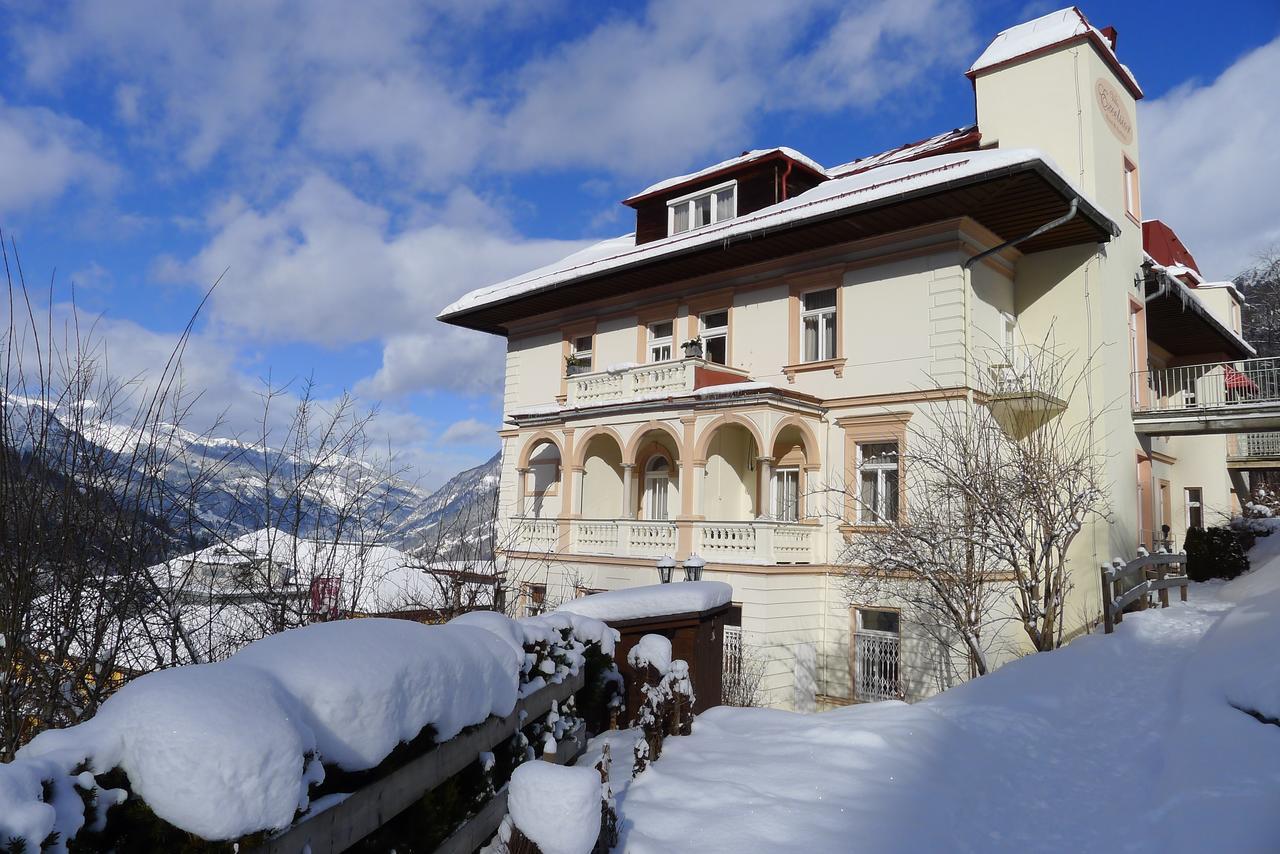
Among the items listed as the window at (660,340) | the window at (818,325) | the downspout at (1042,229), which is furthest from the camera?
the window at (660,340)

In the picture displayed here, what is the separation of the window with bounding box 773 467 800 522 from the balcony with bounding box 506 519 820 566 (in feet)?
4.06

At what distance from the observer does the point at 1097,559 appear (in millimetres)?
16969

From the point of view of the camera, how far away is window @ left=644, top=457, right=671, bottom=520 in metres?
21.1

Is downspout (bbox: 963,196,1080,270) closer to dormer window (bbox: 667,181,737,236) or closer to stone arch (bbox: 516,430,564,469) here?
dormer window (bbox: 667,181,737,236)

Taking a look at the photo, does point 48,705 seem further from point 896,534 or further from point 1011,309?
point 1011,309

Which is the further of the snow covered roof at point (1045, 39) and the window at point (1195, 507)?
the window at point (1195, 507)

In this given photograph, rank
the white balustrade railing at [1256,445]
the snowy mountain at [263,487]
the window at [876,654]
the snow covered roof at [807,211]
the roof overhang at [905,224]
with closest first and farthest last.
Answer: the snowy mountain at [263,487] → the snow covered roof at [807,211] → the roof overhang at [905,224] → the window at [876,654] → the white balustrade railing at [1256,445]

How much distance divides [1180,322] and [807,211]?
1455 cm

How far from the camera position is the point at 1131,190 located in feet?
65.6

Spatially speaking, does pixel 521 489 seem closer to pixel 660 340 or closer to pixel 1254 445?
pixel 660 340

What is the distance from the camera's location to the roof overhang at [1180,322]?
68.1 ft

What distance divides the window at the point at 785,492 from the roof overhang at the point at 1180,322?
10.3 metres

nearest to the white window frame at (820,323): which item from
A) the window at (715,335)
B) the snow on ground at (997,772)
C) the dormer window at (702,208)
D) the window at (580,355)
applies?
the window at (715,335)

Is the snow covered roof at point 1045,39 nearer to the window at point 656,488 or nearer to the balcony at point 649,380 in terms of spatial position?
the balcony at point 649,380
